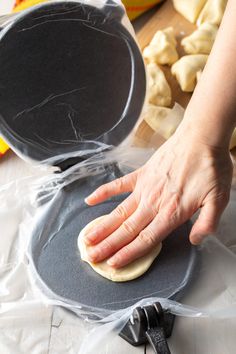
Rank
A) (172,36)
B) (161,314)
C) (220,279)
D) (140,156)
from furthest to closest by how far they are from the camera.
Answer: (172,36) < (140,156) < (220,279) < (161,314)

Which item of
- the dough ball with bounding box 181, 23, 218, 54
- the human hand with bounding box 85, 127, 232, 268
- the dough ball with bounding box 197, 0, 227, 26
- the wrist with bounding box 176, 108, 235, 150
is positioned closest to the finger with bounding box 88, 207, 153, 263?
the human hand with bounding box 85, 127, 232, 268

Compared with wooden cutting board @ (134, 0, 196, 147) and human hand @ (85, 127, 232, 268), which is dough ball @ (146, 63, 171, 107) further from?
human hand @ (85, 127, 232, 268)

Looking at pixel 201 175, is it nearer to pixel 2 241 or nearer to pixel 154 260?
pixel 154 260

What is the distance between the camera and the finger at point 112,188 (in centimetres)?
80

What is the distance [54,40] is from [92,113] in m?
0.15

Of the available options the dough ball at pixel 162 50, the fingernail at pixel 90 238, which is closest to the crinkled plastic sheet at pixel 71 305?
the fingernail at pixel 90 238

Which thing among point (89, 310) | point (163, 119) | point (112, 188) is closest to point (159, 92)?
point (163, 119)

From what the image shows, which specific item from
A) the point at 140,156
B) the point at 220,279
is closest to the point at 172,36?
the point at 140,156

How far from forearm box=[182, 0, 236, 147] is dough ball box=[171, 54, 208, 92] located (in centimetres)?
29

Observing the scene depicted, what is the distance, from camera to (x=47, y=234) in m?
0.79

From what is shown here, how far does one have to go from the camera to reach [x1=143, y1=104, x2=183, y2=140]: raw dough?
939mm

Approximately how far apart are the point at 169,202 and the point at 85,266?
166 mm

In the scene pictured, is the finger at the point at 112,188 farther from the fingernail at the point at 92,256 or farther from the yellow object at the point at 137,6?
the yellow object at the point at 137,6

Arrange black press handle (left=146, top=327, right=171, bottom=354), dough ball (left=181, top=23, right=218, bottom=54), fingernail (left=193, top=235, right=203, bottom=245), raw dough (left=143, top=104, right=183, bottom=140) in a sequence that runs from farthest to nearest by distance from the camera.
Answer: dough ball (left=181, top=23, right=218, bottom=54), raw dough (left=143, top=104, right=183, bottom=140), fingernail (left=193, top=235, right=203, bottom=245), black press handle (left=146, top=327, right=171, bottom=354)
